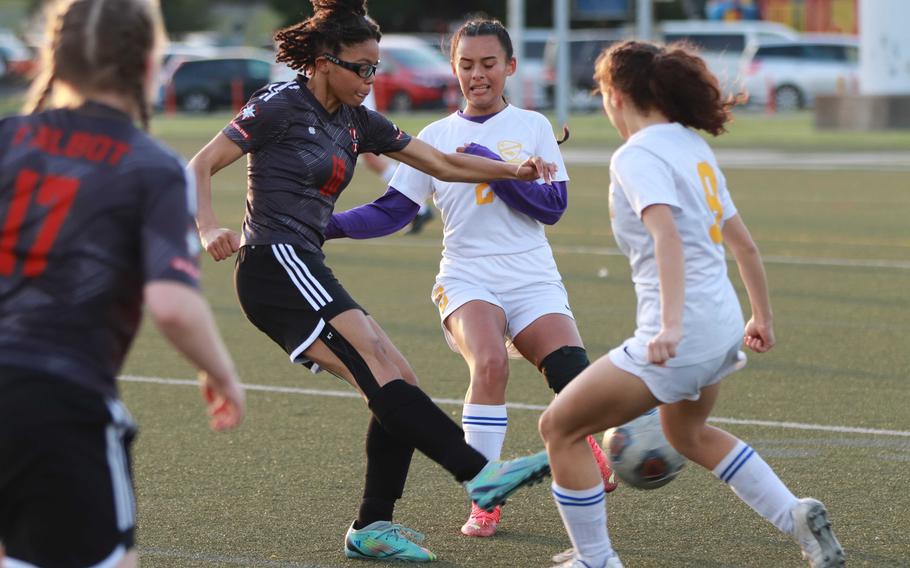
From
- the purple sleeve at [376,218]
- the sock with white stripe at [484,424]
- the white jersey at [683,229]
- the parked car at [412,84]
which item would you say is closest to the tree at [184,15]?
the parked car at [412,84]

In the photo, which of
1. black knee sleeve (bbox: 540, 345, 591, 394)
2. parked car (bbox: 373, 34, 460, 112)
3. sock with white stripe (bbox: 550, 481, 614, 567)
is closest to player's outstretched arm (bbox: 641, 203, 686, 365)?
sock with white stripe (bbox: 550, 481, 614, 567)

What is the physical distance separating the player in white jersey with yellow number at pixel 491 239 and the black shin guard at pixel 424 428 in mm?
626

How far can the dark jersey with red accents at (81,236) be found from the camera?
3.07m

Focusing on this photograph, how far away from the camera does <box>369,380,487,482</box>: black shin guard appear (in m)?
4.64

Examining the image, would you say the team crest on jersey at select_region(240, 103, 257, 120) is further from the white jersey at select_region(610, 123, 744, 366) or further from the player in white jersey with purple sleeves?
the white jersey at select_region(610, 123, 744, 366)

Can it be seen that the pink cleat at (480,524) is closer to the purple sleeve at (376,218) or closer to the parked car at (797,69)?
the purple sleeve at (376,218)

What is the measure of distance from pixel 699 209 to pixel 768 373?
437cm

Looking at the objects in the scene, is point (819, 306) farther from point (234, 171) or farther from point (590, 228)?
point (234, 171)

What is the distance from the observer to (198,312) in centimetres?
302

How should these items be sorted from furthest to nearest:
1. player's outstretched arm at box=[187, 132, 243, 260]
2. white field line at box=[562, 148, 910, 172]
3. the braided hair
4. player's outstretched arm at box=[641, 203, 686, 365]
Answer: white field line at box=[562, 148, 910, 172] → player's outstretched arm at box=[187, 132, 243, 260] → player's outstretched arm at box=[641, 203, 686, 365] → the braided hair

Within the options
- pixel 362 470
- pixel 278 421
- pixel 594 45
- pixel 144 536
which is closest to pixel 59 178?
pixel 144 536

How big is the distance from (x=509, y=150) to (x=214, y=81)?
35180 mm

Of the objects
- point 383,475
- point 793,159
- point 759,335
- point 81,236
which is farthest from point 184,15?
point 81,236

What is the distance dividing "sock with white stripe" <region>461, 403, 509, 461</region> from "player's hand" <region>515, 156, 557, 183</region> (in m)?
0.86
